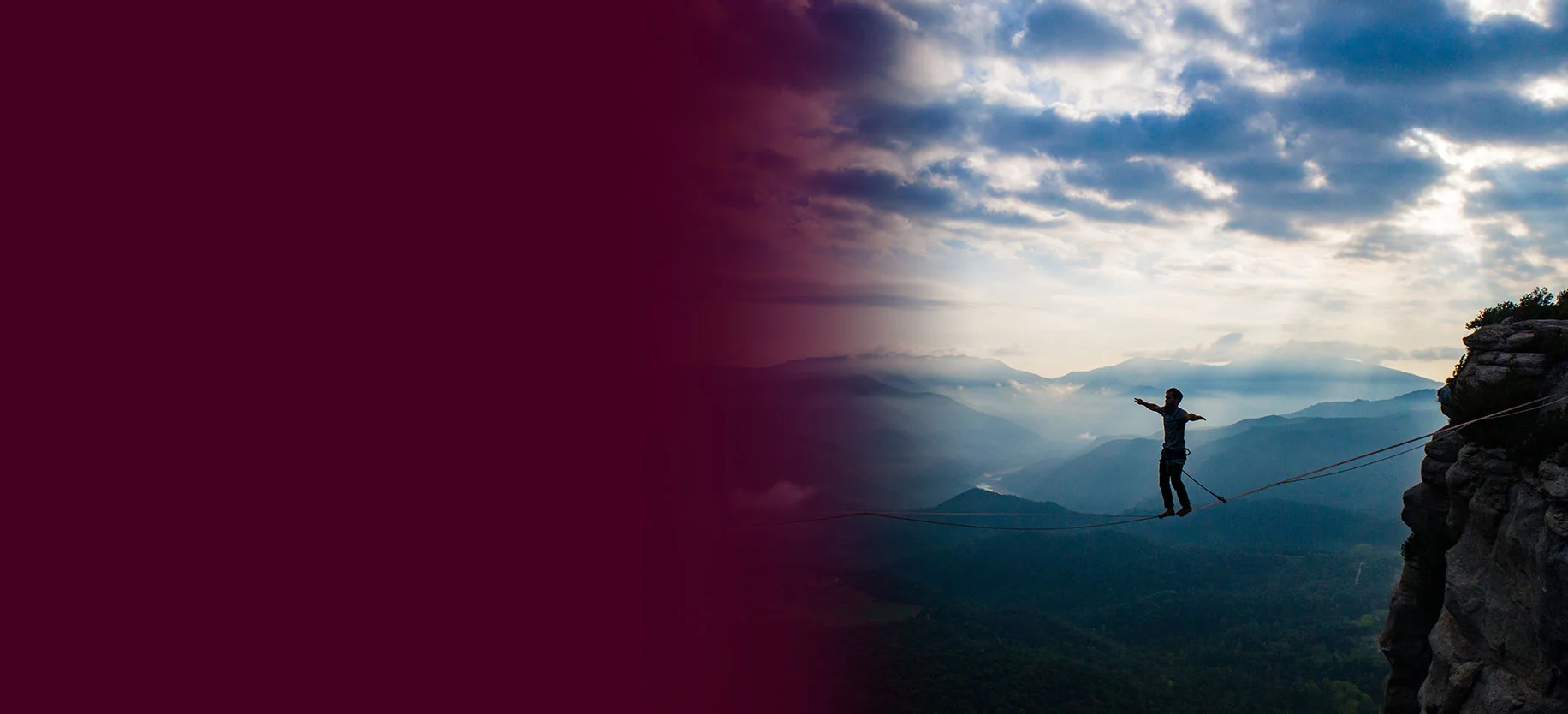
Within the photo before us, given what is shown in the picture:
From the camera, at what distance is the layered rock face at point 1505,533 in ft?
51.8

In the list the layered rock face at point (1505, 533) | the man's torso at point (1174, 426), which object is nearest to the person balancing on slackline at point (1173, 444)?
the man's torso at point (1174, 426)

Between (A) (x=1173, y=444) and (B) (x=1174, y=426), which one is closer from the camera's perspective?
(B) (x=1174, y=426)

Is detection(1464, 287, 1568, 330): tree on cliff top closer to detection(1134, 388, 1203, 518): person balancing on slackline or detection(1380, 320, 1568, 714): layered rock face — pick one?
detection(1380, 320, 1568, 714): layered rock face

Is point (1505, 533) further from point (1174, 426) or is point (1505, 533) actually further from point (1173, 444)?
point (1174, 426)

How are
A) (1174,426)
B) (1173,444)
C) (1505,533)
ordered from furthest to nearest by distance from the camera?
(1505,533)
(1173,444)
(1174,426)

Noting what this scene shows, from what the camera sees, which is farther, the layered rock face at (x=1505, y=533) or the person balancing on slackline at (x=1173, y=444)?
the person balancing on slackline at (x=1173, y=444)

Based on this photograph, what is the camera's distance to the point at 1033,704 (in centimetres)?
10050

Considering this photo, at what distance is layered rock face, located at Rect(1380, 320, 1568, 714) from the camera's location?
621 inches

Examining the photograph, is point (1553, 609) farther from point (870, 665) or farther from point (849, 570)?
point (849, 570)

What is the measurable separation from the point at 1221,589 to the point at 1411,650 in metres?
213

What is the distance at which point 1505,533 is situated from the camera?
57.7 feet

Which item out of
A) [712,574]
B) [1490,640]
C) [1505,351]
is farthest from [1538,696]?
[712,574]

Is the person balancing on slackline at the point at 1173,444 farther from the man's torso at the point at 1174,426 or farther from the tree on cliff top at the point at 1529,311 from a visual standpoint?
the tree on cliff top at the point at 1529,311

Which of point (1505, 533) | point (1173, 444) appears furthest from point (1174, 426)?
point (1505, 533)
